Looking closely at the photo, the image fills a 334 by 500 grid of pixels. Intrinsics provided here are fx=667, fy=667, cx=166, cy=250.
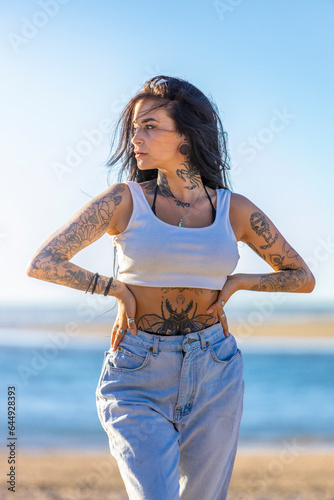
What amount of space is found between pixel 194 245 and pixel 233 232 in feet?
1.06

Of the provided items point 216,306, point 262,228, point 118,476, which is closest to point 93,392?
point 118,476

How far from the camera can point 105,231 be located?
123 inches

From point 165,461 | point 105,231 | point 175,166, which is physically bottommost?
point 165,461

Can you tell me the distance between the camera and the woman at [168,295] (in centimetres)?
278

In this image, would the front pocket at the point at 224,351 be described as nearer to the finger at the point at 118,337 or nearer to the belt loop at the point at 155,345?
the belt loop at the point at 155,345

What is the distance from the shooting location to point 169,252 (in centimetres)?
295

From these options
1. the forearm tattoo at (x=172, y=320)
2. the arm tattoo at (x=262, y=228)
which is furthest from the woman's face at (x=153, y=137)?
the forearm tattoo at (x=172, y=320)

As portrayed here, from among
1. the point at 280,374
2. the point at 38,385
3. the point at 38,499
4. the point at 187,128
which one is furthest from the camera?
the point at 280,374

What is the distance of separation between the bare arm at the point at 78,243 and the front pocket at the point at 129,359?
280 millimetres

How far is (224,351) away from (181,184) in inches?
34.9

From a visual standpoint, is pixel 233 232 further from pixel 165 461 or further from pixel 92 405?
pixel 92 405

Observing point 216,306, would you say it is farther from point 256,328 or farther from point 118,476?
point 256,328

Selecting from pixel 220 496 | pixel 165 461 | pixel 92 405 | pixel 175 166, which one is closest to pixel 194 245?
pixel 175 166

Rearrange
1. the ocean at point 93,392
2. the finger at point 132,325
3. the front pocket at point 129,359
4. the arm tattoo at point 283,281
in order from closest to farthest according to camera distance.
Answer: the front pocket at point 129,359 → the finger at point 132,325 → the arm tattoo at point 283,281 → the ocean at point 93,392
